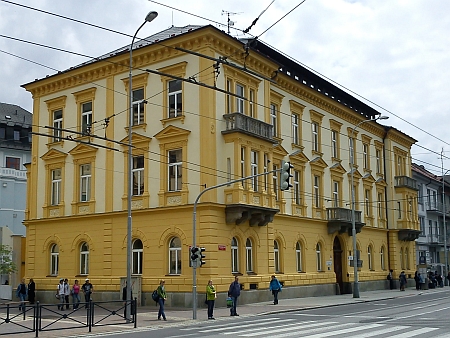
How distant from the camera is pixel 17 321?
2102cm

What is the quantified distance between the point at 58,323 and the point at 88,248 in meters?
14.1

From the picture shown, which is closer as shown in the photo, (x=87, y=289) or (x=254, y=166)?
(x=87, y=289)

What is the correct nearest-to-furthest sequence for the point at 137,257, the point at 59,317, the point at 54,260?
the point at 59,317
the point at 137,257
the point at 54,260

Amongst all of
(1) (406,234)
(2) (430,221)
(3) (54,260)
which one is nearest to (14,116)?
(3) (54,260)

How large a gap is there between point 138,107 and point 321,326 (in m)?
18.2

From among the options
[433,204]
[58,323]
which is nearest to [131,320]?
[58,323]

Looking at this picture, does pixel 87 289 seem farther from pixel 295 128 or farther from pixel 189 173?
pixel 295 128

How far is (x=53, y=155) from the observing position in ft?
123

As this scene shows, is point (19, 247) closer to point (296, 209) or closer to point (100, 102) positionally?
point (100, 102)

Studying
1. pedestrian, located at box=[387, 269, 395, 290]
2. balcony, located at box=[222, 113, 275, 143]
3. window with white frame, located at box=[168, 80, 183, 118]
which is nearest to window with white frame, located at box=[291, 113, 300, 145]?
balcony, located at box=[222, 113, 275, 143]

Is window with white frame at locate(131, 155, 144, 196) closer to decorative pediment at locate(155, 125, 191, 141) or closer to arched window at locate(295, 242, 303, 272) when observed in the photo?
decorative pediment at locate(155, 125, 191, 141)

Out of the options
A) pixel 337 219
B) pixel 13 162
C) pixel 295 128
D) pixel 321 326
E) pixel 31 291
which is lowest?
pixel 321 326

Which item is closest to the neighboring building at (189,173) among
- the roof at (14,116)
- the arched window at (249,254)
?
the arched window at (249,254)

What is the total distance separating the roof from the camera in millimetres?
→ 60906
